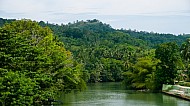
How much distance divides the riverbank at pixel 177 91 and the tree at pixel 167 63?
1537 mm

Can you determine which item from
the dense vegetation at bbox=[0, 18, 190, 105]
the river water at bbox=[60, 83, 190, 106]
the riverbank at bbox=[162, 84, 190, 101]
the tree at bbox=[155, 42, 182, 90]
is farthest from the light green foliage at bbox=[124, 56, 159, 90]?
the river water at bbox=[60, 83, 190, 106]

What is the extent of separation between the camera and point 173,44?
51.0m

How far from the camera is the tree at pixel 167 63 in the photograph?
50906 mm

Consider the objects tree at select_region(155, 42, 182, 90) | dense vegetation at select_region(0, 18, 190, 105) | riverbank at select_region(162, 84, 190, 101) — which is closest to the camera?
dense vegetation at select_region(0, 18, 190, 105)

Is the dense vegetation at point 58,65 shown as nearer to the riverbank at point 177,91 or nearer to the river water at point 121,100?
the river water at point 121,100

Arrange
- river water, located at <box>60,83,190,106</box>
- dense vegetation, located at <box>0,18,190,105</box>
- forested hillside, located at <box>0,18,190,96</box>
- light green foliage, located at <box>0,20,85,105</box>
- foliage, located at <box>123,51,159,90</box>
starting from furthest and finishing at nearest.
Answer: foliage, located at <box>123,51,159,90</box> → river water, located at <box>60,83,190,106</box> → forested hillside, located at <box>0,18,190,96</box> → dense vegetation, located at <box>0,18,190,105</box> → light green foliage, located at <box>0,20,85,105</box>

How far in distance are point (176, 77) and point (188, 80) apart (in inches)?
126

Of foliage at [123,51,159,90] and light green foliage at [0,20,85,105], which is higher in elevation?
light green foliage at [0,20,85,105]

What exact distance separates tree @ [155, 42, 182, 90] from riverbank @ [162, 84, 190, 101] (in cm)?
154

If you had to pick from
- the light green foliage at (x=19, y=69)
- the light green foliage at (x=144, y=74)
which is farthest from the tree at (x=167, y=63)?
the light green foliage at (x=19, y=69)

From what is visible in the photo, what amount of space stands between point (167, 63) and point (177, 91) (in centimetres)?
564

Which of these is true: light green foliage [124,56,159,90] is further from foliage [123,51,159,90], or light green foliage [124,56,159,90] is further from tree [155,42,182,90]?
tree [155,42,182,90]

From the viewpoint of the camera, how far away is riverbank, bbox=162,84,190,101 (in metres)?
43.0

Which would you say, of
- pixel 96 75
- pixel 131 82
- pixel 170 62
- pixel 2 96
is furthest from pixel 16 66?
pixel 96 75
